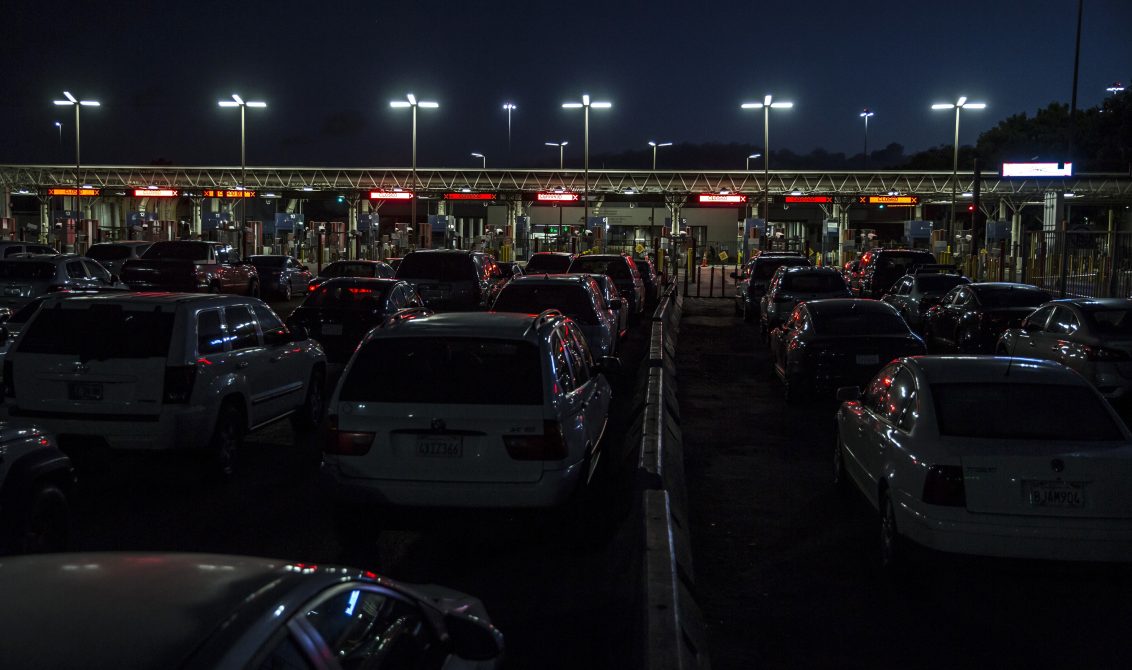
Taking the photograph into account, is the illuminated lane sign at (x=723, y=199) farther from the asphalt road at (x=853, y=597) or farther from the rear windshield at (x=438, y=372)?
the rear windshield at (x=438, y=372)

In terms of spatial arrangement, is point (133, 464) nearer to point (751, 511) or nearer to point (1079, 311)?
point (751, 511)

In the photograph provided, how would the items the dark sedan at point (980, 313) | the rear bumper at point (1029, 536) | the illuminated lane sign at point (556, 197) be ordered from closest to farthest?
the rear bumper at point (1029, 536) → the dark sedan at point (980, 313) → the illuminated lane sign at point (556, 197)

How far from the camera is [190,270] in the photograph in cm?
2855

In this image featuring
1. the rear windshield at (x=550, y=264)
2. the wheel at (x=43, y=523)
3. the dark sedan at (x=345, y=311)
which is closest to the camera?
the wheel at (x=43, y=523)

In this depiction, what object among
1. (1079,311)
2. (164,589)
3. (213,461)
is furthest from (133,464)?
(1079,311)

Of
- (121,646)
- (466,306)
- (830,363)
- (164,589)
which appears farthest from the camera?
(466,306)

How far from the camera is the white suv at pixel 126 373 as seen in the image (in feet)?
31.3

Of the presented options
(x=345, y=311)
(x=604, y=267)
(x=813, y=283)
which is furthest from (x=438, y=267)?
(x=813, y=283)

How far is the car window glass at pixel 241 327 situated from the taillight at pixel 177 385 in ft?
3.10

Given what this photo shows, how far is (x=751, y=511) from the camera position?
951cm

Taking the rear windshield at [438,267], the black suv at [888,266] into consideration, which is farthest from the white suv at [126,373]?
the black suv at [888,266]

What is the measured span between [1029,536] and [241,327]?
7.28m

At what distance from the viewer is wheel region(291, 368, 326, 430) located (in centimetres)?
1270

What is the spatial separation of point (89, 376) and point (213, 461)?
1.27 metres
